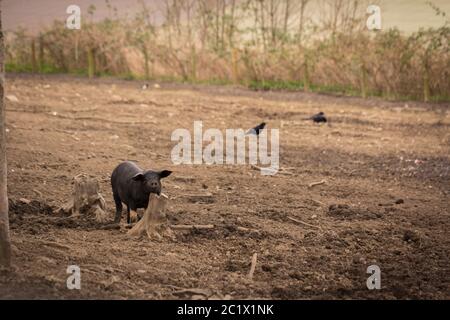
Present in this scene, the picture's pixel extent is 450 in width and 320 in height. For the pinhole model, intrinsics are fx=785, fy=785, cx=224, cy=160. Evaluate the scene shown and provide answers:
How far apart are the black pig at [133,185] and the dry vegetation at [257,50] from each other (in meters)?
13.1

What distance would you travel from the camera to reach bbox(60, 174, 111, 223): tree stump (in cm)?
698

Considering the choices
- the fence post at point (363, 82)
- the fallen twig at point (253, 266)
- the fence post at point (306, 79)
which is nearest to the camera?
the fallen twig at point (253, 266)

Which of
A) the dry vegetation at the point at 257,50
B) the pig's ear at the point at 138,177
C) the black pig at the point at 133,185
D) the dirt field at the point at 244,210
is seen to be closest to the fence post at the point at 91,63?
the dry vegetation at the point at 257,50

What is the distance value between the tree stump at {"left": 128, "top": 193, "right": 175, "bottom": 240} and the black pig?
0.12 meters

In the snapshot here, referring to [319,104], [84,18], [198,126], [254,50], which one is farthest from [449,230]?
[84,18]

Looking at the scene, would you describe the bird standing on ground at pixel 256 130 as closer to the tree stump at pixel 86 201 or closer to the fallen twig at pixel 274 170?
the fallen twig at pixel 274 170

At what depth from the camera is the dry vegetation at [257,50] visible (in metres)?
19.3

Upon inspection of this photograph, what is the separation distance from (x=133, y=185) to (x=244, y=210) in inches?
55.6

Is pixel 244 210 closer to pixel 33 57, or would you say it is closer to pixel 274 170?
pixel 274 170

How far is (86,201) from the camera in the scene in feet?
23.0

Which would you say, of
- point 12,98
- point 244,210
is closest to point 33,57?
point 12,98

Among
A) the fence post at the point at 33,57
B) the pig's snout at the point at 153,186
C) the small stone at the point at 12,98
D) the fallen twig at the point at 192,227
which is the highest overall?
the fence post at the point at 33,57

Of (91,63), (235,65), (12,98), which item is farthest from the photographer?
(91,63)
